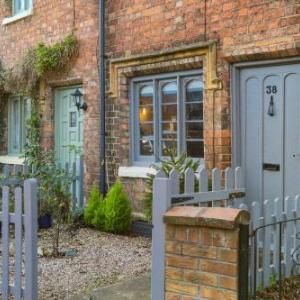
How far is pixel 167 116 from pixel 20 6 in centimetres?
498

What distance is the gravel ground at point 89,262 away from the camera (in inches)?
221

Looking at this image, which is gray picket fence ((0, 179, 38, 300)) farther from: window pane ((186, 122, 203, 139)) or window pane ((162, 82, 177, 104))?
window pane ((162, 82, 177, 104))

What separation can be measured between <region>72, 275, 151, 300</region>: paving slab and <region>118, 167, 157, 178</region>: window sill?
9.61ft

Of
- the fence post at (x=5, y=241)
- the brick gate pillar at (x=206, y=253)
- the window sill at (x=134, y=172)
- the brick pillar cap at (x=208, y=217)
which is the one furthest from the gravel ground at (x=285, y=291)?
the window sill at (x=134, y=172)

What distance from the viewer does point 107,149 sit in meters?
9.11

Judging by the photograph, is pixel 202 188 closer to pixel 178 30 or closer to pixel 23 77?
pixel 178 30

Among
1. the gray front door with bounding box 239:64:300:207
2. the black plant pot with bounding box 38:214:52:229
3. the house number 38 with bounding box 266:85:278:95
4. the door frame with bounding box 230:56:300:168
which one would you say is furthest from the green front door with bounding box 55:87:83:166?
the house number 38 with bounding box 266:85:278:95

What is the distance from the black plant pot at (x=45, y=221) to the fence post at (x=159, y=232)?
199 inches

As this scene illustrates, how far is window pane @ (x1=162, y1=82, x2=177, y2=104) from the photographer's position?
8211mm

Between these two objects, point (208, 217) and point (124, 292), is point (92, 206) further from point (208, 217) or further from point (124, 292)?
point (208, 217)

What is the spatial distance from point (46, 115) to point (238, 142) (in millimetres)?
4570

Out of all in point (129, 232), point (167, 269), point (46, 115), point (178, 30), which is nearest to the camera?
point (167, 269)

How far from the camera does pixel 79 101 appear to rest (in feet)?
31.7

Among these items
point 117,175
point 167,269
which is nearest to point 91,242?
point 117,175
